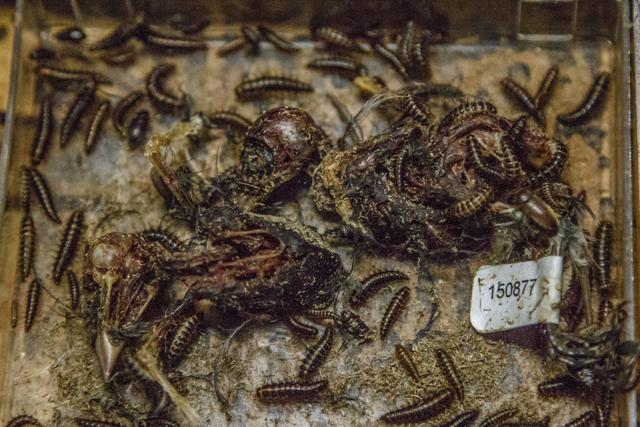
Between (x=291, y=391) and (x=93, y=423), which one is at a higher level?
(x=291, y=391)

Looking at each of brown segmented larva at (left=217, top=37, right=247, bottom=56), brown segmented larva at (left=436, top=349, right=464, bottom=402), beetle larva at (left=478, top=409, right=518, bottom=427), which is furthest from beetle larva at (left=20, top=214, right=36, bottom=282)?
beetle larva at (left=478, top=409, right=518, bottom=427)

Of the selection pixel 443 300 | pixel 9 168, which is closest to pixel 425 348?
pixel 443 300

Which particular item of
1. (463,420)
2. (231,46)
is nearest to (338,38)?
(231,46)

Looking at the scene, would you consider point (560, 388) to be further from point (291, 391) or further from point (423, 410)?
point (291, 391)

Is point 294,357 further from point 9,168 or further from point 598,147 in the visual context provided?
point 598,147

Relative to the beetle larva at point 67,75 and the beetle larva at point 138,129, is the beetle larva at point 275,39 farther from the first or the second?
the beetle larva at point 67,75

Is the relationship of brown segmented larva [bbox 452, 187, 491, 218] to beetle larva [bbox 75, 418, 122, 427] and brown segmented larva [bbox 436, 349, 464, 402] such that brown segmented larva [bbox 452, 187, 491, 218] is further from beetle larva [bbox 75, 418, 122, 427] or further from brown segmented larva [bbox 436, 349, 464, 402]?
beetle larva [bbox 75, 418, 122, 427]

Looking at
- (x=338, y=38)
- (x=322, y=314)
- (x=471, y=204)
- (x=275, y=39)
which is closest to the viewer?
(x=471, y=204)
